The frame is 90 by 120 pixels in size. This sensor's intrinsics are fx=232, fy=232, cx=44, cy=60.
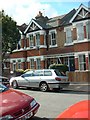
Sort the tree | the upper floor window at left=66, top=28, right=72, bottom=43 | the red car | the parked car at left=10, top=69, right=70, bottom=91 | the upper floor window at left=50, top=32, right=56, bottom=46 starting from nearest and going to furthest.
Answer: the red car, the parked car at left=10, top=69, right=70, bottom=91, the tree, the upper floor window at left=66, top=28, right=72, bottom=43, the upper floor window at left=50, top=32, right=56, bottom=46

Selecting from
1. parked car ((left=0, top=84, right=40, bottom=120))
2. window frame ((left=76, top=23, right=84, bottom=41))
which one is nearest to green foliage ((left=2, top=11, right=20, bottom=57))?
window frame ((left=76, top=23, right=84, bottom=41))

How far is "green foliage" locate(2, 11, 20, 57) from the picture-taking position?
84.0 feet

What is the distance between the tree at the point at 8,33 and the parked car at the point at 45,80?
31.6 ft

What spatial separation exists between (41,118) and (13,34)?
20313 mm

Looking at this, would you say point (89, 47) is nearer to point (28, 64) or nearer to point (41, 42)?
point (41, 42)

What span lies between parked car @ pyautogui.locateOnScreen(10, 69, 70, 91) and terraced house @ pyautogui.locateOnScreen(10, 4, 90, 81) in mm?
7985

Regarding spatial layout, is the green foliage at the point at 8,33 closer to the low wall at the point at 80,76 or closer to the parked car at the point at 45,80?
the low wall at the point at 80,76

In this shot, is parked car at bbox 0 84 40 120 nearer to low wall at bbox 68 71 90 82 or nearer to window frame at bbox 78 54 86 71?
low wall at bbox 68 71 90 82

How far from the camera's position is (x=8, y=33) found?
2598 centimetres

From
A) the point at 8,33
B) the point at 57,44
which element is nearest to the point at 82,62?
the point at 57,44

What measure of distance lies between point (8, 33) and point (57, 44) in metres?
5.87

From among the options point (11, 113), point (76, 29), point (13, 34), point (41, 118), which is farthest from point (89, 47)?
point (11, 113)

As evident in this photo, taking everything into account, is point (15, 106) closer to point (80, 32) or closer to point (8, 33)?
point (80, 32)

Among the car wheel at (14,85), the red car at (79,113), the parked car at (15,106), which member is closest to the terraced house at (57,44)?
the car wheel at (14,85)
